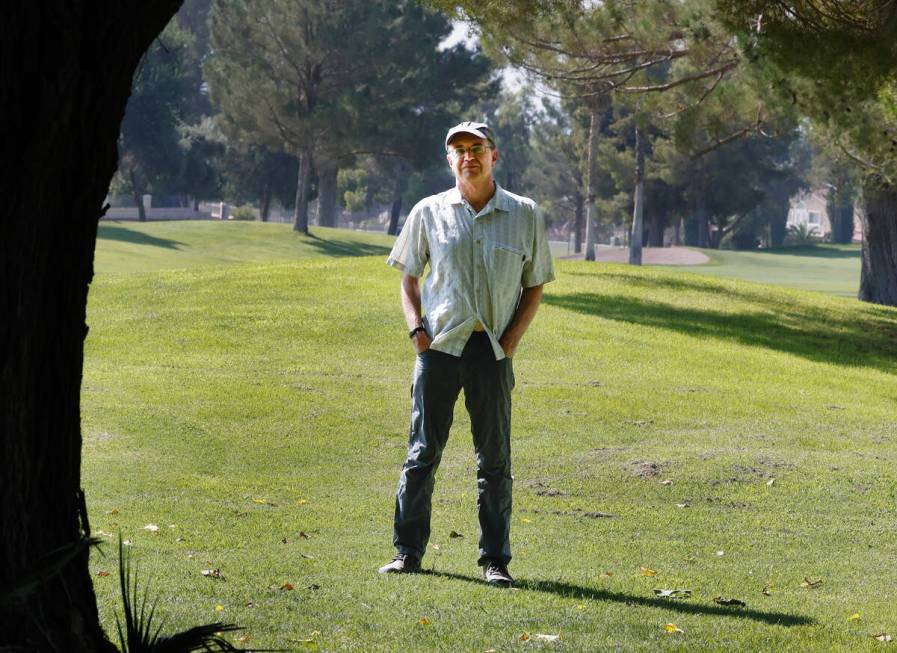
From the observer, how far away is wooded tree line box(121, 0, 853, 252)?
25188 millimetres

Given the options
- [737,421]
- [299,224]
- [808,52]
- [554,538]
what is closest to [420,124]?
[299,224]

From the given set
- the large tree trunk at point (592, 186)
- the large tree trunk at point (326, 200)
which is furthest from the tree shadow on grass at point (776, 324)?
the large tree trunk at point (326, 200)

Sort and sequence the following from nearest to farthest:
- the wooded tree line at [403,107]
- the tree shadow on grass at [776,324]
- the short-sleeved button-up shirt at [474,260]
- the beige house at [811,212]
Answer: the short-sleeved button-up shirt at [474,260] < the tree shadow on grass at [776,324] < the wooded tree line at [403,107] < the beige house at [811,212]

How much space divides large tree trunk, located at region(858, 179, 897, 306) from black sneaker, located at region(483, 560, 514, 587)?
2516 centimetres

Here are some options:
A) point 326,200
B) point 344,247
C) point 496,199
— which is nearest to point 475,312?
point 496,199

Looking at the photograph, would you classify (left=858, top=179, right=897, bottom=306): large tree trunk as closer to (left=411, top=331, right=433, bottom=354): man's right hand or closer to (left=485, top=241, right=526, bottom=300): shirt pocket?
(left=485, top=241, right=526, bottom=300): shirt pocket

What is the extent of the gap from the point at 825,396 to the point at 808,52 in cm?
469

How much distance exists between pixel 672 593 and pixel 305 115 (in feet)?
167

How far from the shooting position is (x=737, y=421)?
14.2 metres

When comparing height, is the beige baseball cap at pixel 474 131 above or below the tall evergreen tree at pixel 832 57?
below

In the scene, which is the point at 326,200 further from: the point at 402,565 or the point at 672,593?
the point at 672,593

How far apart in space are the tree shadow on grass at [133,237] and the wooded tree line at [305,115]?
328 inches

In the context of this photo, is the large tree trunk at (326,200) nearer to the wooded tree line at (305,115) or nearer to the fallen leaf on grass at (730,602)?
the wooded tree line at (305,115)

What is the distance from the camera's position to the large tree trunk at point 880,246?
1190 inches
